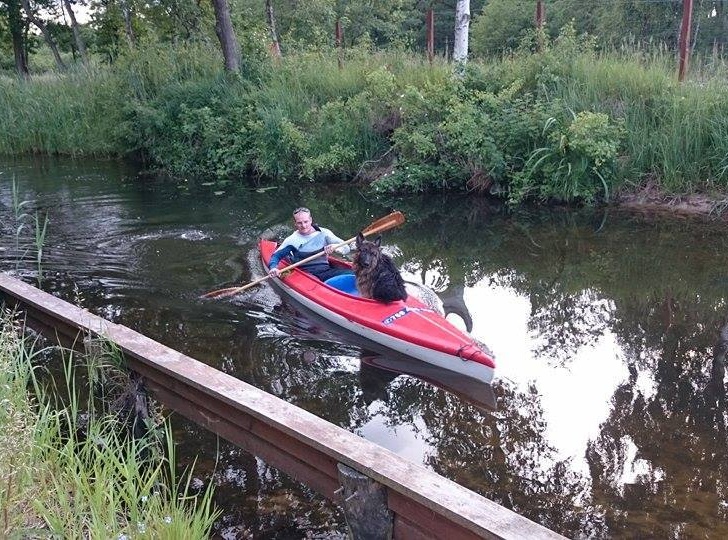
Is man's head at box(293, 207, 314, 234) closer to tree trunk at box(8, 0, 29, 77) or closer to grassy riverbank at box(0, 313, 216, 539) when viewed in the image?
grassy riverbank at box(0, 313, 216, 539)

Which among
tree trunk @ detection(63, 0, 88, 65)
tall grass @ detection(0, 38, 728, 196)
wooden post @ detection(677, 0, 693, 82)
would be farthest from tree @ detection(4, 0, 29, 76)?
wooden post @ detection(677, 0, 693, 82)

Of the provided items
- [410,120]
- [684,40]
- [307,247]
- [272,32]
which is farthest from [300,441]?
[272,32]

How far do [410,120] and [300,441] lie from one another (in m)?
9.61

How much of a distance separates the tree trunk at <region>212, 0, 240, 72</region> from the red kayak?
31.3 ft

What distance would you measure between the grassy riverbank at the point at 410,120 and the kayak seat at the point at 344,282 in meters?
4.67

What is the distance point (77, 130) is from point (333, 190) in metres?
7.73

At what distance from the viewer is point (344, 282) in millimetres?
6855

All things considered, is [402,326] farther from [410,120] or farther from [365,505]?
[410,120]

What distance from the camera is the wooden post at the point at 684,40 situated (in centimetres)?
1041

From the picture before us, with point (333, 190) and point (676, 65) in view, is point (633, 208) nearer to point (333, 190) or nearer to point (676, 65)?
point (676, 65)

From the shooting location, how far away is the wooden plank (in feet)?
7.48

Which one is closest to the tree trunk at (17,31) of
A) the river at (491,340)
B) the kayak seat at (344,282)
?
the river at (491,340)

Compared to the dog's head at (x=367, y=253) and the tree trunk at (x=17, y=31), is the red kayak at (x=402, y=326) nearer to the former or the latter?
the dog's head at (x=367, y=253)

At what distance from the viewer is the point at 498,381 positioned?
17.0 ft
